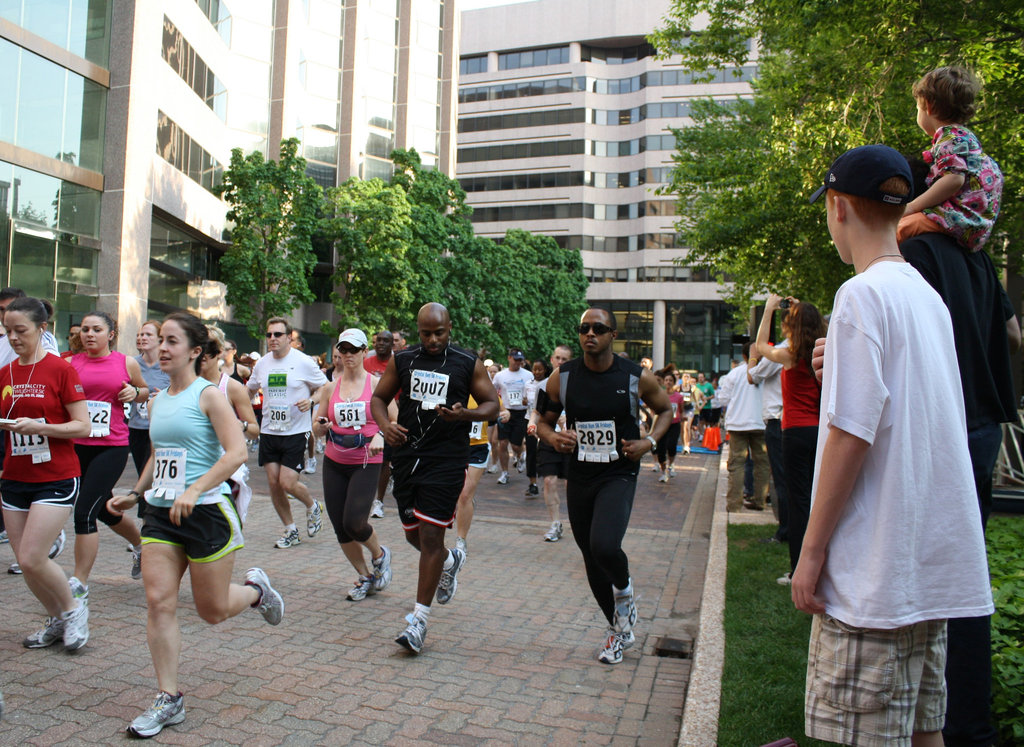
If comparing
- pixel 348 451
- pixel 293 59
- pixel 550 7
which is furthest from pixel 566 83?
pixel 348 451

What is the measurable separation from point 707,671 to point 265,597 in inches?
98.8

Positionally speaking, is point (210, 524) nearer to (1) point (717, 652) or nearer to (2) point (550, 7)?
(1) point (717, 652)

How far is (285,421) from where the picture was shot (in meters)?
8.90

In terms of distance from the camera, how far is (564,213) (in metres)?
73.9

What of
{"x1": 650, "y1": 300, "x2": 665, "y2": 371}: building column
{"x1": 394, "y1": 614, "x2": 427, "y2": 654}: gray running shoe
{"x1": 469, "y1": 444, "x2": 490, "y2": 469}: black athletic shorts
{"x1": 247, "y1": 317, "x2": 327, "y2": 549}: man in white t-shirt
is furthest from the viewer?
{"x1": 650, "y1": 300, "x2": 665, "y2": 371}: building column

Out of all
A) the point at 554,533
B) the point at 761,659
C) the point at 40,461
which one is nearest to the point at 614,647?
the point at 761,659

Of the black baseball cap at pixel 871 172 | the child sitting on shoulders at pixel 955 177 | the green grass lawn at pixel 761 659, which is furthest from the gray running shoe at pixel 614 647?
the black baseball cap at pixel 871 172

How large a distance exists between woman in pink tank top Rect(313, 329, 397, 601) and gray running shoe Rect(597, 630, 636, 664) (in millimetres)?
2105

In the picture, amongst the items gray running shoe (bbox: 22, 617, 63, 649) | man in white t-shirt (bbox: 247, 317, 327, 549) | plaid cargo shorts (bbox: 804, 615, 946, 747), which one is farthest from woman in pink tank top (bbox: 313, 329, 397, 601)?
plaid cargo shorts (bbox: 804, 615, 946, 747)

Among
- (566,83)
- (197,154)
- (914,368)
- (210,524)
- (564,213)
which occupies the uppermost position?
(566,83)

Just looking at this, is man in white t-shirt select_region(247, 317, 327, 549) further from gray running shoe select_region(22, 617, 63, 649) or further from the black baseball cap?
the black baseball cap

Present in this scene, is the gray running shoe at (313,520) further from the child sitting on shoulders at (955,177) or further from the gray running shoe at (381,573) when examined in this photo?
the child sitting on shoulders at (955,177)

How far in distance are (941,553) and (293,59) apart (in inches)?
1909

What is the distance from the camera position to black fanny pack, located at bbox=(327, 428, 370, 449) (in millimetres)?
7121
